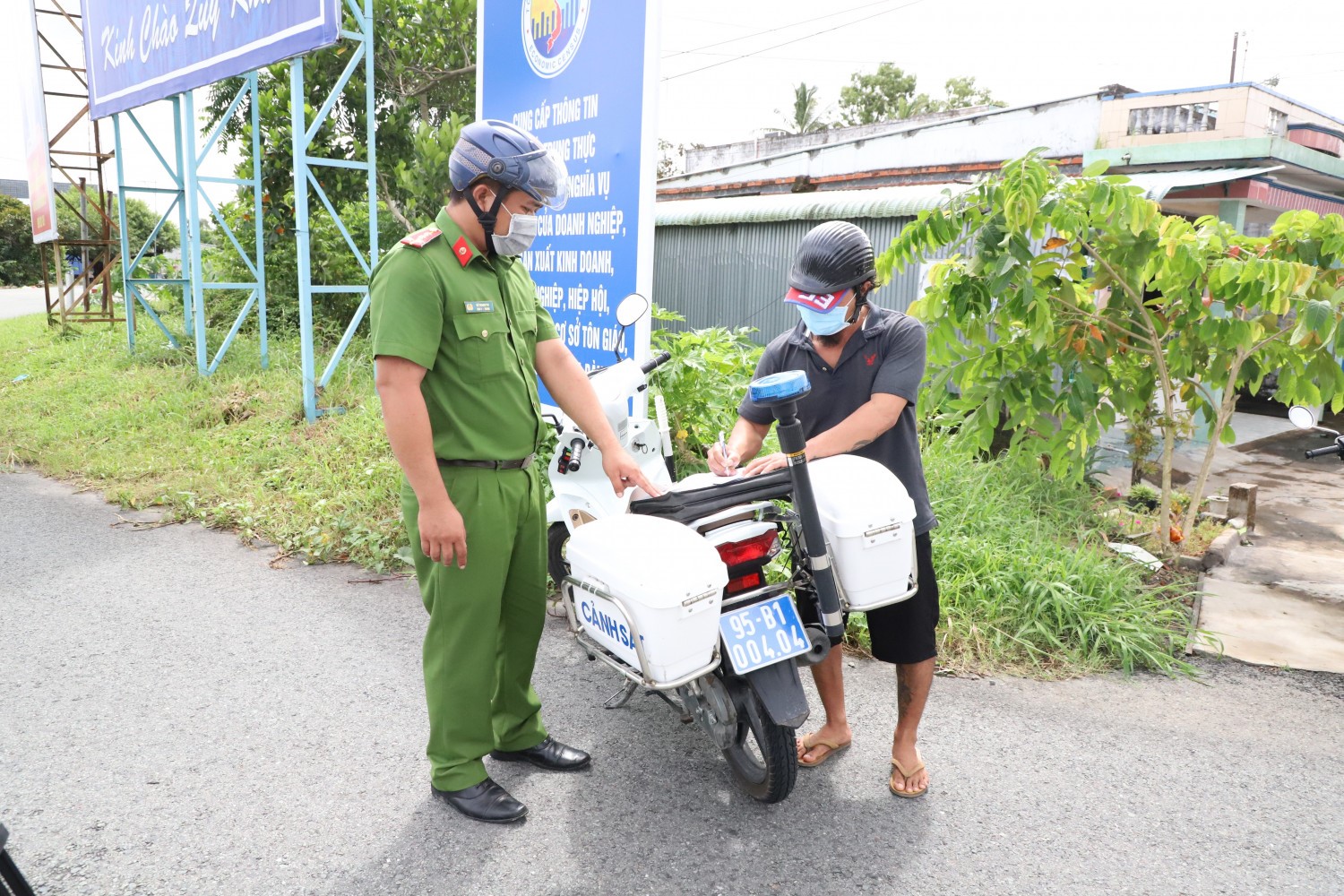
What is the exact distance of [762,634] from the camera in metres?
2.53

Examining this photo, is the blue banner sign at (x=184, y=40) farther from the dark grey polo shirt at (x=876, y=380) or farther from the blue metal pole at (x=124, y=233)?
the dark grey polo shirt at (x=876, y=380)

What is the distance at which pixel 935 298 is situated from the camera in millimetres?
4875

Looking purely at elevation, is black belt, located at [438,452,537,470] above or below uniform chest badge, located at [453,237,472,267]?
below

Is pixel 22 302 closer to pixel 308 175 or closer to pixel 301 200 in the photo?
pixel 308 175

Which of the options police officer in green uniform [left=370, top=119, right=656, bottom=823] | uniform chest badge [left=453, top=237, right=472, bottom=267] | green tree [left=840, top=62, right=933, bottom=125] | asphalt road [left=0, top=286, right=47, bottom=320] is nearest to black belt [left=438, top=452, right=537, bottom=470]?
police officer in green uniform [left=370, top=119, right=656, bottom=823]

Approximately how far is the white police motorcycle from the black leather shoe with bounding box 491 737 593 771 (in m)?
0.43

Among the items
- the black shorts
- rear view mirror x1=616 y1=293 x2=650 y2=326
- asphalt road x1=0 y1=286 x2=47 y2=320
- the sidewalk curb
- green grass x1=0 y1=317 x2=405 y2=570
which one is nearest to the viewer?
the black shorts

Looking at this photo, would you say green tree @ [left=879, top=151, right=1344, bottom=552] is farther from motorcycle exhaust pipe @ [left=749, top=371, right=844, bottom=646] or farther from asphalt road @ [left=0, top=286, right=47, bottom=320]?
asphalt road @ [left=0, top=286, right=47, bottom=320]

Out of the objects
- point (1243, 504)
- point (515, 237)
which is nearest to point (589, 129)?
point (515, 237)

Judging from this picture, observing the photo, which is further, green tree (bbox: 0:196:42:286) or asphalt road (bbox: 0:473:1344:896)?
green tree (bbox: 0:196:42:286)

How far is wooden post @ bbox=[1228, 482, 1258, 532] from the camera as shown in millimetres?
5969

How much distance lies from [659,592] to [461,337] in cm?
90

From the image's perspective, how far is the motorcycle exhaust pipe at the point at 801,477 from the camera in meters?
2.30

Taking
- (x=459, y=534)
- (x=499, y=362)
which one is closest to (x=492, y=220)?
(x=499, y=362)
